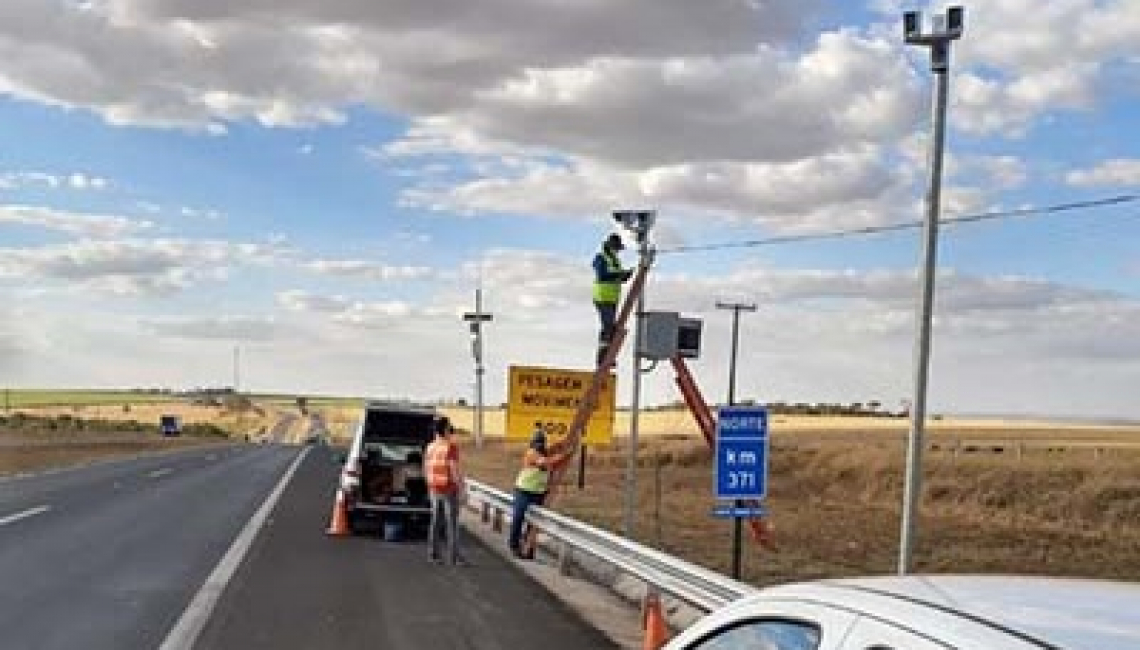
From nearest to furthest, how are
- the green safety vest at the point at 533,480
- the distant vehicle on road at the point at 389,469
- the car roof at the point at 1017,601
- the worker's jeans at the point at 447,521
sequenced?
1. the car roof at the point at 1017,601
2. the worker's jeans at the point at 447,521
3. the green safety vest at the point at 533,480
4. the distant vehicle on road at the point at 389,469

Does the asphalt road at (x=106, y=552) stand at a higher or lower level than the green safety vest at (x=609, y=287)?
lower

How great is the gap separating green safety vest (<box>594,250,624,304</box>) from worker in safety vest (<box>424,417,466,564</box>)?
14.5 ft

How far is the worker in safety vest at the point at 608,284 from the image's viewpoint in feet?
76.7

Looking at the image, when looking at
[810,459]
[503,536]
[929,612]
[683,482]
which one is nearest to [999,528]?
[503,536]

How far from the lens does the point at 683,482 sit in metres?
45.4

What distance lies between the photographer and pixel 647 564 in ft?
44.2

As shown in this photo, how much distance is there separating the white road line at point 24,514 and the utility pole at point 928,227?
51.2 feet

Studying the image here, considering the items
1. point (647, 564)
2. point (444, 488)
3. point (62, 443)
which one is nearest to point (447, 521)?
point (444, 488)

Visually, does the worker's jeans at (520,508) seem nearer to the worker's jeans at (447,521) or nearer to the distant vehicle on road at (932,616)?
the worker's jeans at (447,521)

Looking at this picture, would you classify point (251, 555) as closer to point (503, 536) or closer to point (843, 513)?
point (503, 536)

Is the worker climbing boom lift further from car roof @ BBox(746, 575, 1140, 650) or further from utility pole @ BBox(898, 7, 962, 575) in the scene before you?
car roof @ BBox(746, 575, 1140, 650)

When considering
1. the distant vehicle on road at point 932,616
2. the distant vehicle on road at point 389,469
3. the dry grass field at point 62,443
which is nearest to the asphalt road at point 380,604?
the distant vehicle on road at point 389,469

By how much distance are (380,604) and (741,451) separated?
12.6 ft

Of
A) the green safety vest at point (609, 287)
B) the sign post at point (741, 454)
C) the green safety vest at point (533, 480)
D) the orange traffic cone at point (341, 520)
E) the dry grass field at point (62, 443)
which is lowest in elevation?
the dry grass field at point (62, 443)
